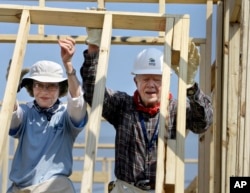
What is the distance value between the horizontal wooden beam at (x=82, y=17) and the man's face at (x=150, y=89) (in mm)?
374

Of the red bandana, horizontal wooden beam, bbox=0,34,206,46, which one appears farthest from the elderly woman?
horizontal wooden beam, bbox=0,34,206,46

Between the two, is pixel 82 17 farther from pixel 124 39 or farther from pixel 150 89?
pixel 124 39

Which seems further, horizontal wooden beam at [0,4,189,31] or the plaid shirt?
the plaid shirt

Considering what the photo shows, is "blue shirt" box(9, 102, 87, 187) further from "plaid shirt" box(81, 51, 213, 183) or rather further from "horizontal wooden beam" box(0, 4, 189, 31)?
"horizontal wooden beam" box(0, 4, 189, 31)

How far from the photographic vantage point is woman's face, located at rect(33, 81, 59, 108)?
17.2 feet

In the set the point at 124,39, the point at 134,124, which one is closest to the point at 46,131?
the point at 134,124

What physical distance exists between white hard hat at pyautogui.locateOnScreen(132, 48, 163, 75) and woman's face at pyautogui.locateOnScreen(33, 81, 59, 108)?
21.3 inches

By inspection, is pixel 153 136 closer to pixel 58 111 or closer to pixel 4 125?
pixel 58 111

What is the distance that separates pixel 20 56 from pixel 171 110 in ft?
3.46

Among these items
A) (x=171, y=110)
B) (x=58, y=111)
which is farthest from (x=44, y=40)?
(x=171, y=110)

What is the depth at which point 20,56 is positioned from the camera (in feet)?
15.0

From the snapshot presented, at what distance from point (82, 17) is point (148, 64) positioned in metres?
0.62

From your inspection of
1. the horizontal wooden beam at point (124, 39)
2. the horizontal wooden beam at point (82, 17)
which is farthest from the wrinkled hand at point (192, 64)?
the horizontal wooden beam at point (124, 39)

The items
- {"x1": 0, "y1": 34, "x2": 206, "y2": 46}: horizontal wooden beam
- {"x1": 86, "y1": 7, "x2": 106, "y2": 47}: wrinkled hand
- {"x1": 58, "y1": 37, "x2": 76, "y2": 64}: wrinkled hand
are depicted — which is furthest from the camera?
{"x1": 0, "y1": 34, "x2": 206, "y2": 46}: horizontal wooden beam
